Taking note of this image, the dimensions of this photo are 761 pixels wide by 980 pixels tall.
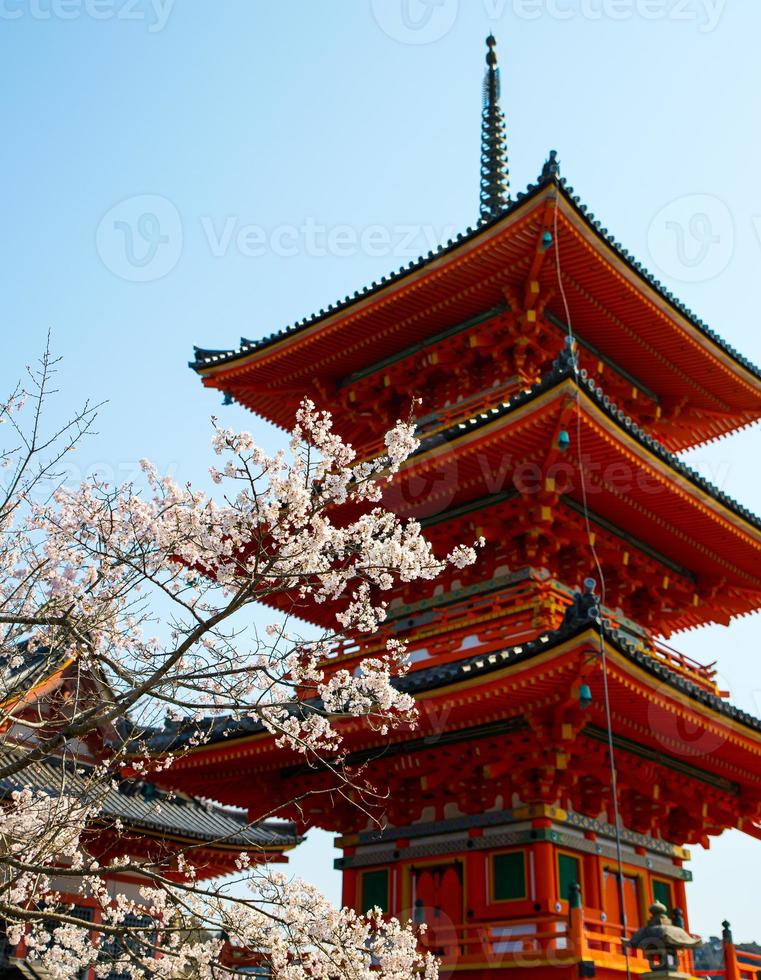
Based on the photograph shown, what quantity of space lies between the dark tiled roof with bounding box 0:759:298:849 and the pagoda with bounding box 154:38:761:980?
200 cm

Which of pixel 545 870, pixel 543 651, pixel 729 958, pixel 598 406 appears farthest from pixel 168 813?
pixel 598 406

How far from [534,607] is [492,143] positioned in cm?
1454

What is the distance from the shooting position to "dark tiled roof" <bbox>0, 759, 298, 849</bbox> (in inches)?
620

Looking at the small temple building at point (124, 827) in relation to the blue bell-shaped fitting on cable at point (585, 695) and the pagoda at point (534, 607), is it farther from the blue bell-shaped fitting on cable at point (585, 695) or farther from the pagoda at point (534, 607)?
the blue bell-shaped fitting on cable at point (585, 695)

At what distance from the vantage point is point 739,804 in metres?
14.0

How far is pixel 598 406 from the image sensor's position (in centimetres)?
1187

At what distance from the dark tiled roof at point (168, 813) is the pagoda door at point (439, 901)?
156 inches

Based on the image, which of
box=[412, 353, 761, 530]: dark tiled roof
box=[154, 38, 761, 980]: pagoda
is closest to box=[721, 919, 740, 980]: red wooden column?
box=[154, 38, 761, 980]: pagoda

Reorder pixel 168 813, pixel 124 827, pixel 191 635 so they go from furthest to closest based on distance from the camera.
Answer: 1. pixel 168 813
2. pixel 124 827
3. pixel 191 635

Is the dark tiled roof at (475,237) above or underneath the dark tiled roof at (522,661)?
above

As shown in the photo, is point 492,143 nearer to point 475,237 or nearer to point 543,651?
point 475,237

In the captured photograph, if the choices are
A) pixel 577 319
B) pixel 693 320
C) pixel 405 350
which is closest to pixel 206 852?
pixel 405 350

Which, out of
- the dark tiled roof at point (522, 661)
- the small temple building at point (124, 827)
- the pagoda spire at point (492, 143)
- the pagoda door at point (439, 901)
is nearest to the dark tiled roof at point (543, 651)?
the dark tiled roof at point (522, 661)

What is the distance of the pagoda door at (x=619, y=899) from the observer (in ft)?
39.1
